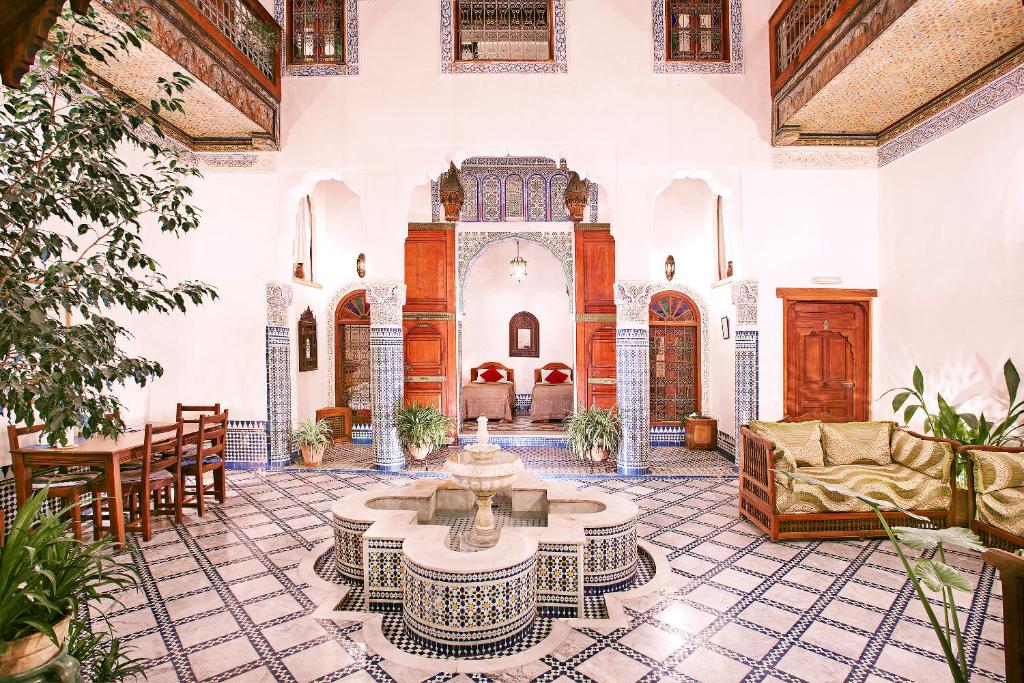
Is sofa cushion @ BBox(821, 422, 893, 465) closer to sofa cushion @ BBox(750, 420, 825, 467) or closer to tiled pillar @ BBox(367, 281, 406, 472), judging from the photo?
sofa cushion @ BBox(750, 420, 825, 467)

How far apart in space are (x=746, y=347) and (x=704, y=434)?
6.04ft

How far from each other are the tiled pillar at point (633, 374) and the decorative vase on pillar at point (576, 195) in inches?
81.4

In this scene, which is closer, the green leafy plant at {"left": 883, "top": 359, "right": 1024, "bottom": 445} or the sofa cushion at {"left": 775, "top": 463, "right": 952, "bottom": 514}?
the sofa cushion at {"left": 775, "top": 463, "right": 952, "bottom": 514}

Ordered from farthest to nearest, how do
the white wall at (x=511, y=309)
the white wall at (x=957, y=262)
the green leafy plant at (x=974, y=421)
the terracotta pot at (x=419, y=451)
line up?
the white wall at (x=511, y=309) → the terracotta pot at (x=419, y=451) → the white wall at (x=957, y=262) → the green leafy plant at (x=974, y=421)

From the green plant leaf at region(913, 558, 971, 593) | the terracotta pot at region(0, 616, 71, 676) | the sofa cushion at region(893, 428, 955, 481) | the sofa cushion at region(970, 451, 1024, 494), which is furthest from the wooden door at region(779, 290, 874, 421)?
the terracotta pot at region(0, 616, 71, 676)

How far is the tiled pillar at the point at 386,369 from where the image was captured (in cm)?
672

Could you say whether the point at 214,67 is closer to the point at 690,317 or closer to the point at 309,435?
the point at 309,435

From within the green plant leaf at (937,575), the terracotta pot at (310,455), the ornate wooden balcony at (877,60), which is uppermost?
the ornate wooden balcony at (877,60)

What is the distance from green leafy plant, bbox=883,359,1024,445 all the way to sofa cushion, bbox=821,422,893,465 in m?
0.46

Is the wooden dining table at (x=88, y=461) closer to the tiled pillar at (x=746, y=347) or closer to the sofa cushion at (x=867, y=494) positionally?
the sofa cushion at (x=867, y=494)

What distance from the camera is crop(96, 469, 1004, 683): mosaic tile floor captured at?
2.64 meters

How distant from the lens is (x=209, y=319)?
6.75 metres

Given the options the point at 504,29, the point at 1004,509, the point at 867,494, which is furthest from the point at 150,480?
the point at 504,29

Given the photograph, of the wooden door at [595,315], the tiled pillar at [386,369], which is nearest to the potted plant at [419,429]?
the tiled pillar at [386,369]
